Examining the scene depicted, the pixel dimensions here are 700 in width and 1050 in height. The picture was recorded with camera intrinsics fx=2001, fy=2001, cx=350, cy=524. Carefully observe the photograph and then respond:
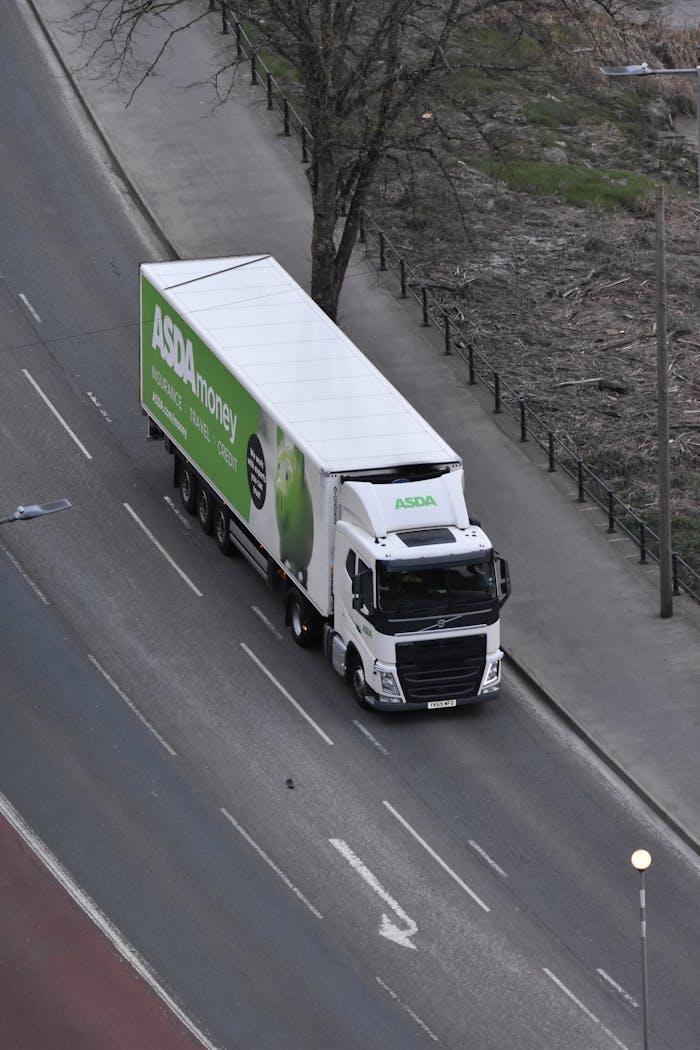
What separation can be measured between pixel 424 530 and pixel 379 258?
659 inches

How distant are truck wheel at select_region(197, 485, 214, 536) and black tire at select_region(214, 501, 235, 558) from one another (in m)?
0.20

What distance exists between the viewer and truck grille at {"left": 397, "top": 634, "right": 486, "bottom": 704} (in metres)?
33.2

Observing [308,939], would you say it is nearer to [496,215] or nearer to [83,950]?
[83,950]

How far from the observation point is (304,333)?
124ft

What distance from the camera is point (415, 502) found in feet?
109

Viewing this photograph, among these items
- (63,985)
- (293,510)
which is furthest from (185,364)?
(63,985)

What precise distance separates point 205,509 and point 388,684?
23.6 ft

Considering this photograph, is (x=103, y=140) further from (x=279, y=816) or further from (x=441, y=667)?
(x=279, y=816)

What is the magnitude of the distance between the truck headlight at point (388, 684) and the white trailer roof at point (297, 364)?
3.48 m

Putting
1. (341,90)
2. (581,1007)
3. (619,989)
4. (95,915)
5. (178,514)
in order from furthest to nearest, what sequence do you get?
(341,90), (178,514), (95,915), (619,989), (581,1007)

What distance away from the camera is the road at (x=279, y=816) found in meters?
27.4

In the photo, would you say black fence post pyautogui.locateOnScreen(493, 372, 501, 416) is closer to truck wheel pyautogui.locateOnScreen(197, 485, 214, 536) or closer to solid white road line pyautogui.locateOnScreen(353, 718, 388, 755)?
truck wheel pyautogui.locateOnScreen(197, 485, 214, 536)

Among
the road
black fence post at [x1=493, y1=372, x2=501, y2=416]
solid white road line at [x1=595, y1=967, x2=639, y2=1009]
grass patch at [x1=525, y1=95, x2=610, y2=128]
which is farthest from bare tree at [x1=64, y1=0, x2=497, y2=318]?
solid white road line at [x1=595, y1=967, x2=639, y2=1009]

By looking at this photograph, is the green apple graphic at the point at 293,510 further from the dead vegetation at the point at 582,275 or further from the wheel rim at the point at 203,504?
the dead vegetation at the point at 582,275
